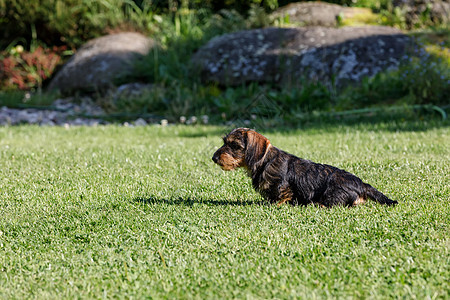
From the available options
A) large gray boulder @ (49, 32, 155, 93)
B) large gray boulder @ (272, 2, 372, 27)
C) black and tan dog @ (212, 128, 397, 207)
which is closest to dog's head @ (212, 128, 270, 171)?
black and tan dog @ (212, 128, 397, 207)

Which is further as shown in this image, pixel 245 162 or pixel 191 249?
pixel 245 162

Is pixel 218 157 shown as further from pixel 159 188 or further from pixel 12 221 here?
pixel 12 221

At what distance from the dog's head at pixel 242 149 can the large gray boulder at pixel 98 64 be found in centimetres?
889

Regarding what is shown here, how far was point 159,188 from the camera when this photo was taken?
4711 mm

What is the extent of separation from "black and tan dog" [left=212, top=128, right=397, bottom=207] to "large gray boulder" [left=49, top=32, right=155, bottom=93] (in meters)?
8.94

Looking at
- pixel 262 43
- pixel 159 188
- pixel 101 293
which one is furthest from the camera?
pixel 262 43

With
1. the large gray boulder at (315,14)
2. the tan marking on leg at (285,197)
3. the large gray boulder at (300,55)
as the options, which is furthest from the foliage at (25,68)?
the tan marking on leg at (285,197)

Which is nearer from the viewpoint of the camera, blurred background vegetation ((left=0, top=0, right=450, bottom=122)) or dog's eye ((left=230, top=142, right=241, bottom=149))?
dog's eye ((left=230, top=142, right=241, bottom=149))

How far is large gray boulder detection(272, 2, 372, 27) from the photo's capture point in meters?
13.4

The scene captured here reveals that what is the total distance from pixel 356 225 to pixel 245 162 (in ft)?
3.40

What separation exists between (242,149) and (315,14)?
10.6 metres

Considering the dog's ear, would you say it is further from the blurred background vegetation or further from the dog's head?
the blurred background vegetation

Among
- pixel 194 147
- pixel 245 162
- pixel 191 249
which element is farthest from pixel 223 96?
pixel 191 249

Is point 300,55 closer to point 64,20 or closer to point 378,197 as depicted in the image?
point 378,197
